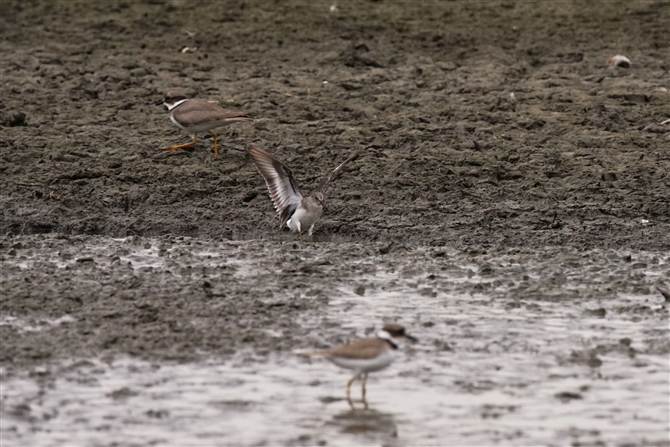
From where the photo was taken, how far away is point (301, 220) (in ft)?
35.9

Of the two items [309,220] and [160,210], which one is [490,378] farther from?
[160,210]

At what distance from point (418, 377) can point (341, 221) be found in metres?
4.00

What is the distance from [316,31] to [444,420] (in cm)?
1099

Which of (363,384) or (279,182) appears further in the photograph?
(279,182)

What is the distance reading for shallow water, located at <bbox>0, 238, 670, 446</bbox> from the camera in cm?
686

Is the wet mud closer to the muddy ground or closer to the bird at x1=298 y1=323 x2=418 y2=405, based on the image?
the muddy ground

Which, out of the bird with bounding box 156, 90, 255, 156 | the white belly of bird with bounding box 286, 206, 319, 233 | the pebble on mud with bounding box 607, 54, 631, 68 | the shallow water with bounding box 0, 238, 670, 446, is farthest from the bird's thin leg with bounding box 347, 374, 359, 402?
the pebble on mud with bounding box 607, 54, 631, 68

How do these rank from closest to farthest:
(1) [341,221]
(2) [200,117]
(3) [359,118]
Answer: (1) [341,221] → (2) [200,117] → (3) [359,118]

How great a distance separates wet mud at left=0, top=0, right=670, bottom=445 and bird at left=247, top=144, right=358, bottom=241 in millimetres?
229

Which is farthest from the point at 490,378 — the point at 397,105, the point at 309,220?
the point at 397,105

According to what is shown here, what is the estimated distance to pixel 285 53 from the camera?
16594mm

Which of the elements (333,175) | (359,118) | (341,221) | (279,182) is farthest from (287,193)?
(359,118)

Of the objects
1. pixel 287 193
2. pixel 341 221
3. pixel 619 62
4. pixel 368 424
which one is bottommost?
pixel 368 424

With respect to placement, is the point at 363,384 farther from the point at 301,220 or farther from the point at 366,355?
the point at 301,220
